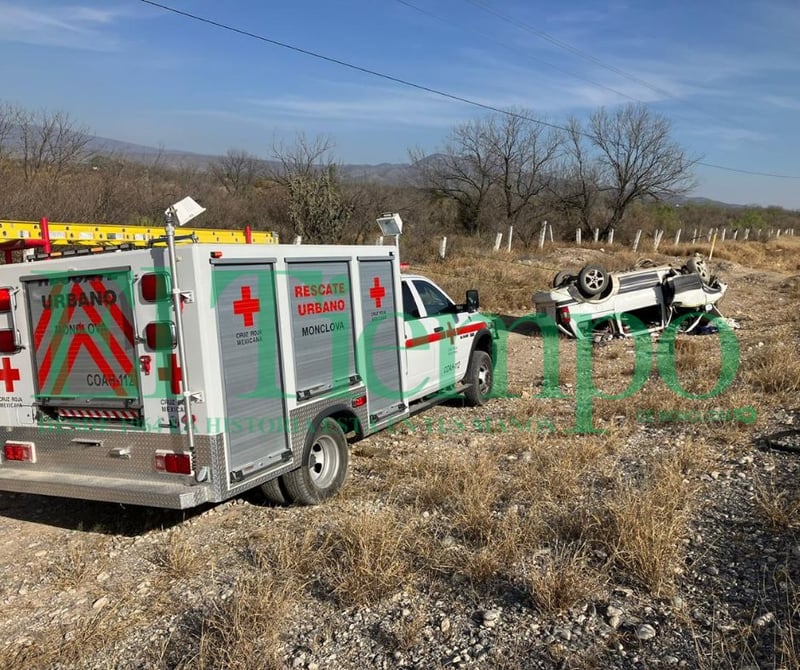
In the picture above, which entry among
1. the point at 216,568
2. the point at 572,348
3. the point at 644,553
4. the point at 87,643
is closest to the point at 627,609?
the point at 644,553

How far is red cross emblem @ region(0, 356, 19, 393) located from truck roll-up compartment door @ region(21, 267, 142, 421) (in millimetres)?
223

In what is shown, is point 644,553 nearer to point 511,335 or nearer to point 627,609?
point 627,609

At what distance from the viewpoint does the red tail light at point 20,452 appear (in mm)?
5223

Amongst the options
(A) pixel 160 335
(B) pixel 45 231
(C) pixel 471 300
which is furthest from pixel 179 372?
(C) pixel 471 300

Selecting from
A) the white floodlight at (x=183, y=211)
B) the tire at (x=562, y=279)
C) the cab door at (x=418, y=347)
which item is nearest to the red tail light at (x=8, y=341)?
the white floodlight at (x=183, y=211)

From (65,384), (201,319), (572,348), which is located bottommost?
(572,348)

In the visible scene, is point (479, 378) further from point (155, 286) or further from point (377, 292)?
point (155, 286)

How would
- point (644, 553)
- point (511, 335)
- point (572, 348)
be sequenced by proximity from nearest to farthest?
point (644, 553) → point (572, 348) → point (511, 335)

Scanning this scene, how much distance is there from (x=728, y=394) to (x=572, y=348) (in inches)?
200

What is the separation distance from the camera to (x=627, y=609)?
3.79m

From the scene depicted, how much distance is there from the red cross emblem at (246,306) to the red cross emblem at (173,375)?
53 cm

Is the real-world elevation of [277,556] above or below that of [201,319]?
below

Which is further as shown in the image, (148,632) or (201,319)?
(201,319)

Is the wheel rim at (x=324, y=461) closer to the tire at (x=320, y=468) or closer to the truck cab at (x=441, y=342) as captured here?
the tire at (x=320, y=468)
